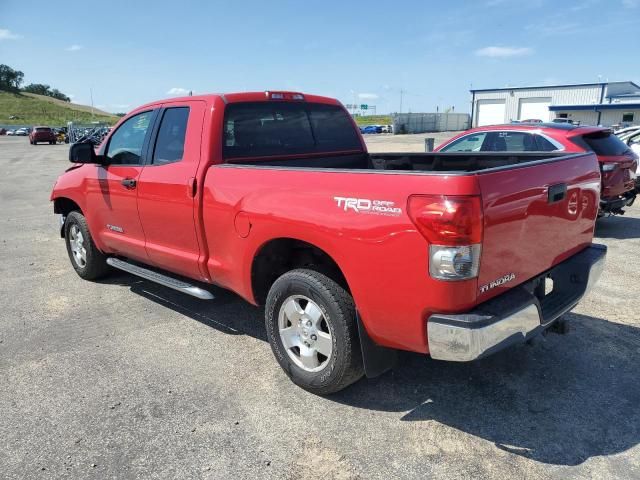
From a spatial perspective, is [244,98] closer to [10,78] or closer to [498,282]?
[498,282]

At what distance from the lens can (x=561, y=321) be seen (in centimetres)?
367

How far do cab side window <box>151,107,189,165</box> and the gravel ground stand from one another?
1500 mm

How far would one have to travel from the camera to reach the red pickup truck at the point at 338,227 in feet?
8.39

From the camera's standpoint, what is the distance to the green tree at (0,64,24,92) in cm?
13650

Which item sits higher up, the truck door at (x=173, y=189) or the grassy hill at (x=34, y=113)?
the grassy hill at (x=34, y=113)

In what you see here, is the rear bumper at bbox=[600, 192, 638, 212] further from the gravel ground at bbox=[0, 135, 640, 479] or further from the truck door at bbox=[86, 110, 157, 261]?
the truck door at bbox=[86, 110, 157, 261]

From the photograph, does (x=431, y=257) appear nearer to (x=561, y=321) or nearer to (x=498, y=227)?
(x=498, y=227)

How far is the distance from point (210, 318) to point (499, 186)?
3054 millimetres

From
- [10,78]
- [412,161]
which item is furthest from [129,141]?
[10,78]

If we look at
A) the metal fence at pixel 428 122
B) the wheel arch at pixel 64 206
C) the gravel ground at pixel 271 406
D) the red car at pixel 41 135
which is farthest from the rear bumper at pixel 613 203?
the metal fence at pixel 428 122

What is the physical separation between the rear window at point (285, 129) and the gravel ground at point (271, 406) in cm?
159

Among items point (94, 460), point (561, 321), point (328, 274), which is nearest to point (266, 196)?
point (328, 274)

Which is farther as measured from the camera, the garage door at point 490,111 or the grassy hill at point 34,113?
the grassy hill at point 34,113

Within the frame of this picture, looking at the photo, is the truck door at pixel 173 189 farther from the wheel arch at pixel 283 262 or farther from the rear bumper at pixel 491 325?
the rear bumper at pixel 491 325
